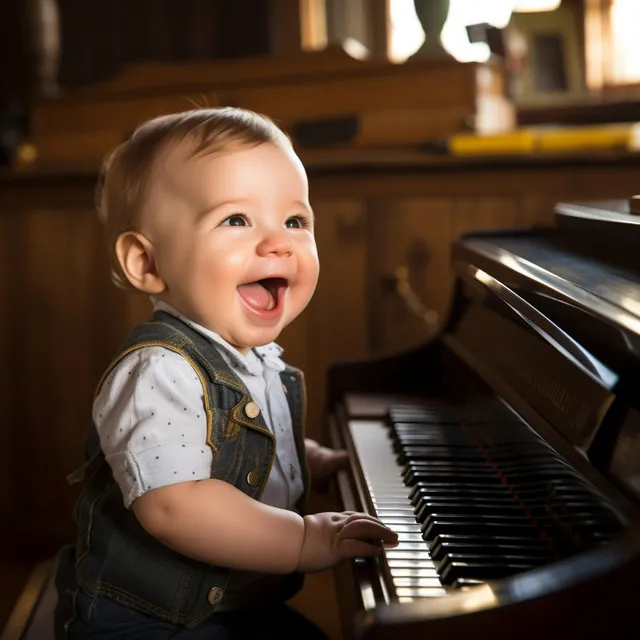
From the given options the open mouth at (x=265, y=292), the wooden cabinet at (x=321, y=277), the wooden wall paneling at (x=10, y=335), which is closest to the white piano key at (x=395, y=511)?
the open mouth at (x=265, y=292)

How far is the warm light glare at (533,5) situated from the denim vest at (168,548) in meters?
2.32

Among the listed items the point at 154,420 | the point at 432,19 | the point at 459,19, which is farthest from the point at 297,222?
the point at 459,19

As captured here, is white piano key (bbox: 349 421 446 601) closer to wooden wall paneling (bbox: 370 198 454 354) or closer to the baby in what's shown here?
the baby

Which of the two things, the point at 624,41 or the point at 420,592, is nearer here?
the point at 420,592

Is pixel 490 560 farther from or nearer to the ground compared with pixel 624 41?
nearer to the ground

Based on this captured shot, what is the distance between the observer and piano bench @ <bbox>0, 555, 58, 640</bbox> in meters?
1.21

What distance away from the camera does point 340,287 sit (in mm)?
2260

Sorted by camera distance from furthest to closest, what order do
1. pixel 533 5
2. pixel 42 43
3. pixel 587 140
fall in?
pixel 533 5 → pixel 42 43 → pixel 587 140

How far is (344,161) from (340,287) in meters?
0.31

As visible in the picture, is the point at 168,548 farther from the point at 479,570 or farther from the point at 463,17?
the point at 463,17

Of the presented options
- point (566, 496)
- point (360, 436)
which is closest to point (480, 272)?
point (360, 436)

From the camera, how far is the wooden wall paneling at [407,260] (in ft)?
7.17

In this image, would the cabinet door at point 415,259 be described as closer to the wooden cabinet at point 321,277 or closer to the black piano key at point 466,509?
the wooden cabinet at point 321,277

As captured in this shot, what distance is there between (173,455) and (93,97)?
1.91 m
